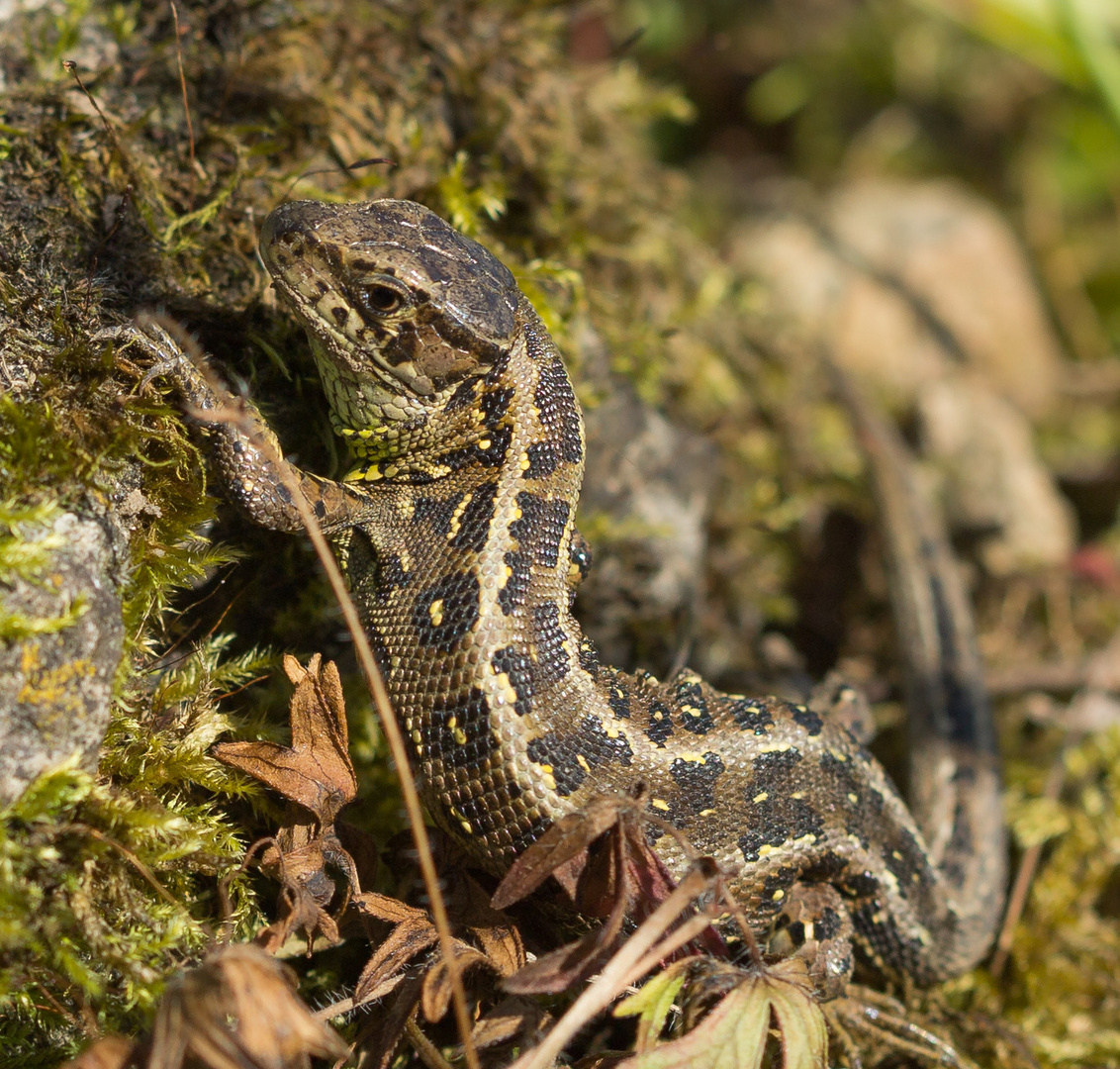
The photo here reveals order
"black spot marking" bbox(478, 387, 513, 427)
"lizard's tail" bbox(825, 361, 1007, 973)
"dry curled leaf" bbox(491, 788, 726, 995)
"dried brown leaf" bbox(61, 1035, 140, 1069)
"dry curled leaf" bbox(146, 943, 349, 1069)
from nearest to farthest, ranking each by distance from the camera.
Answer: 1. "dry curled leaf" bbox(146, 943, 349, 1069)
2. "dried brown leaf" bbox(61, 1035, 140, 1069)
3. "dry curled leaf" bbox(491, 788, 726, 995)
4. "black spot marking" bbox(478, 387, 513, 427)
5. "lizard's tail" bbox(825, 361, 1007, 973)

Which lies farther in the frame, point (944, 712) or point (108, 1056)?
point (944, 712)

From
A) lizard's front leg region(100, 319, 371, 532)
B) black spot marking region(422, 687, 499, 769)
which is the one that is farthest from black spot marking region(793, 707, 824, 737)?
lizard's front leg region(100, 319, 371, 532)

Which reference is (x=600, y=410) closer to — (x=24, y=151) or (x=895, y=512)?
(x=895, y=512)

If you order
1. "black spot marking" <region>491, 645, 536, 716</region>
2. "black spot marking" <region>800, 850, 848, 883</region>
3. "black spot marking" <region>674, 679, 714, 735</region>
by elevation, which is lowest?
"black spot marking" <region>800, 850, 848, 883</region>

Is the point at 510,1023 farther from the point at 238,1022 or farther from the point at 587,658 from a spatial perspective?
the point at 587,658

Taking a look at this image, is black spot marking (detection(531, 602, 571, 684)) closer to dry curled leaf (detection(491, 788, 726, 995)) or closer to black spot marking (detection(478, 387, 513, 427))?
dry curled leaf (detection(491, 788, 726, 995))

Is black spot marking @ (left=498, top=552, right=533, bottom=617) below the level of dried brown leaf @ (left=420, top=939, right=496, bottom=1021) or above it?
above

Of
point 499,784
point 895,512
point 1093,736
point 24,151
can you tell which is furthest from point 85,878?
point 1093,736

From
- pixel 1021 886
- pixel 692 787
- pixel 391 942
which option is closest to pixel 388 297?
pixel 692 787
